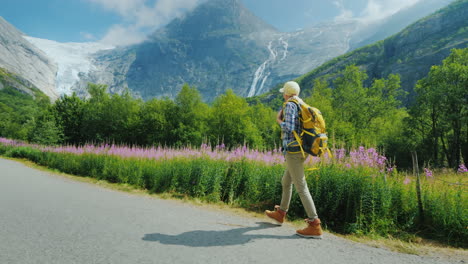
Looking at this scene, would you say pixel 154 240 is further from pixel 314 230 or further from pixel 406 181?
pixel 406 181

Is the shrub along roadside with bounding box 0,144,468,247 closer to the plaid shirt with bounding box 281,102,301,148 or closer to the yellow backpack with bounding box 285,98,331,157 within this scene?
the yellow backpack with bounding box 285,98,331,157

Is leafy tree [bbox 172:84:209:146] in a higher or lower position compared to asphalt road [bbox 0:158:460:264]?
higher

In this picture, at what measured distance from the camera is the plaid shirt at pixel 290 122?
13.8 feet

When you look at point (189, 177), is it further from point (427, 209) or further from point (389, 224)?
point (427, 209)

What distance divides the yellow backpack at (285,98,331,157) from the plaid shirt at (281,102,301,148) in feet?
0.22

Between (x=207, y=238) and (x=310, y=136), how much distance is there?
2335 mm

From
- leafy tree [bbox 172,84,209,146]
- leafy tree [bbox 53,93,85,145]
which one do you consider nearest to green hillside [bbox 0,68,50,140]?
leafy tree [bbox 53,93,85,145]

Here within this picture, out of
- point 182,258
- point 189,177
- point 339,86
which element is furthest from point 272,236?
point 339,86

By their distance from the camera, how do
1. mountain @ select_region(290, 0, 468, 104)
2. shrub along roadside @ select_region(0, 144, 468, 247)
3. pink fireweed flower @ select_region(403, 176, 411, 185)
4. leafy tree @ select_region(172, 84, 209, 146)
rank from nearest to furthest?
shrub along roadside @ select_region(0, 144, 468, 247) < pink fireweed flower @ select_region(403, 176, 411, 185) < leafy tree @ select_region(172, 84, 209, 146) < mountain @ select_region(290, 0, 468, 104)

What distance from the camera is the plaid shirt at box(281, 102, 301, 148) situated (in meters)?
4.21

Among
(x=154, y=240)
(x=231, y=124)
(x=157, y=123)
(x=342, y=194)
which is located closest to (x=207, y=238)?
(x=154, y=240)

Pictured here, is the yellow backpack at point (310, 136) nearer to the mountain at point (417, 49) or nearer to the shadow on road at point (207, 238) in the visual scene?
the shadow on road at point (207, 238)

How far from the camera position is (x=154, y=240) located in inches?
144

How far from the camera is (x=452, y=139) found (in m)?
35.2
